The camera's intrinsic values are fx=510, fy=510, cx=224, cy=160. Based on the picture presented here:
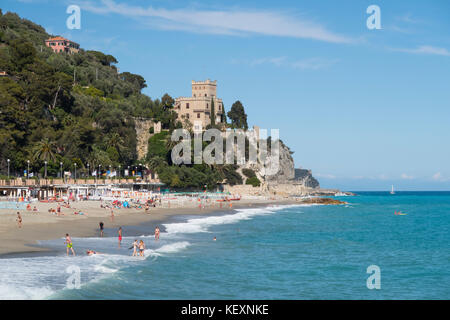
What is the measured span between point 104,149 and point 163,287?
246 ft

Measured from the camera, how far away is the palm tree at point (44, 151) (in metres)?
73.3

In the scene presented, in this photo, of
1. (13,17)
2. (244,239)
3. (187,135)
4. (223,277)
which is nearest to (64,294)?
(223,277)

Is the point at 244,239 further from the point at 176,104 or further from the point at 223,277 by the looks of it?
the point at 176,104

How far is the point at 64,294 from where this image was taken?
18.6 metres

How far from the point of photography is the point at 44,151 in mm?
73562

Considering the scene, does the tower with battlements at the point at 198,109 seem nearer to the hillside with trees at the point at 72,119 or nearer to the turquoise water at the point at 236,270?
the hillside with trees at the point at 72,119

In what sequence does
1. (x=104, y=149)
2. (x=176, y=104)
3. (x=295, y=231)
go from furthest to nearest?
A: (x=176, y=104)
(x=104, y=149)
(x=295, y=231)

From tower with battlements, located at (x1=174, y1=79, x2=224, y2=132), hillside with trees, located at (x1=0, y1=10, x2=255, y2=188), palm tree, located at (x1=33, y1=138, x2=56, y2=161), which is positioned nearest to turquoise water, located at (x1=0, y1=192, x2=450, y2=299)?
palm tree, located at (x1=33, y1=138, x2=56, y2=161)

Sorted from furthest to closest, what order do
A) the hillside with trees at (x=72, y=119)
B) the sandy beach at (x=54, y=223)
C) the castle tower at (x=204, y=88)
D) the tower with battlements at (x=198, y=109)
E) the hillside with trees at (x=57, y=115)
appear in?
1. the castle tower at (x=204, y=88)
2. the tower with battlements at (x=198, y=109)
3. the hillside with trees at (x=72, y=119)
4. the hillside with trees at (x=57, y=115)
5. the sandy beach at (x=54, y=223)

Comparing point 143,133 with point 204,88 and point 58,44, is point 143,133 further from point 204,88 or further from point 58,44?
point 58,44

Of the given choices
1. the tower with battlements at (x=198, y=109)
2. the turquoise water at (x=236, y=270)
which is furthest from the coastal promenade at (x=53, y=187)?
the tower with battlements at (x=198, y=109)

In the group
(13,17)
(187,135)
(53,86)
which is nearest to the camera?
(53,86)

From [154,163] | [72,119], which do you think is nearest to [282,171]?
[154,163]

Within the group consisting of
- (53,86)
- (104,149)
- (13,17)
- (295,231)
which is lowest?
(295,231)
